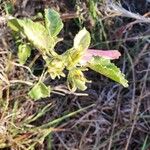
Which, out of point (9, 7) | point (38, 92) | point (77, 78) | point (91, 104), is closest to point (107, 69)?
point (77, 78)

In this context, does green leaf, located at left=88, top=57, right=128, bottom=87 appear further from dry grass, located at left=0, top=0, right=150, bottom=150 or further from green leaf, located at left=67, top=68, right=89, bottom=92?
dry grass, located at left=0, top=0, right=150, bottom=150

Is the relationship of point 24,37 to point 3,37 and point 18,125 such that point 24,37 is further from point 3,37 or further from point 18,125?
point 18,125

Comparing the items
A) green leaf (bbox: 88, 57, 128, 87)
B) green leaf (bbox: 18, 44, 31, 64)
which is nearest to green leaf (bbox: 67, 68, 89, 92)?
green leaf (bbox: 88, 57, 128, 87)

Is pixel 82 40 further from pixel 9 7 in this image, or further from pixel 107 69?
pixel 9 7

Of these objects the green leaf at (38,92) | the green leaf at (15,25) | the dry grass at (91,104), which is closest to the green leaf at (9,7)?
the dry grass at (91,104)

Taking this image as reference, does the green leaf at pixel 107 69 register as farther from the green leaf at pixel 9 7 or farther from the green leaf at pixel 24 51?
the green leaf at pixel 9 7

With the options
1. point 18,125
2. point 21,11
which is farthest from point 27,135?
point 21,11

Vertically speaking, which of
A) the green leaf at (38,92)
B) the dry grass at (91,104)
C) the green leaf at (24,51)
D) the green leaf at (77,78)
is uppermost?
the green leaf at (24,51)
